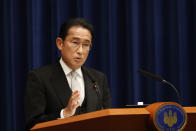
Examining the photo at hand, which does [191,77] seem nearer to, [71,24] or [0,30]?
[71,24]

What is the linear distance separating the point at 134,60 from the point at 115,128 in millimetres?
1761

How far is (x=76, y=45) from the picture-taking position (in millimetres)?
1604

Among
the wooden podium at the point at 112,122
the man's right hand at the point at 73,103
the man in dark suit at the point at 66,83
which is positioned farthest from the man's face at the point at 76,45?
the wooden podium at the point at 112,122

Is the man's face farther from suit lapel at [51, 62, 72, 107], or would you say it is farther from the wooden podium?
the wooden podium

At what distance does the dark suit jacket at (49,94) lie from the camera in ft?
4.74

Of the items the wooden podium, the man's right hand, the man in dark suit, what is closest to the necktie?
the man in dark suit

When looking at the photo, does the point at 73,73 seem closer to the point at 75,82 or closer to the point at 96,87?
the point at 75,82

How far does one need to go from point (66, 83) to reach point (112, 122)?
39.1 inches

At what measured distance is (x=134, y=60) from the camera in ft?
7.68

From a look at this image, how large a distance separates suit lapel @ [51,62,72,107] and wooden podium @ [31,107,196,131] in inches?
34.0

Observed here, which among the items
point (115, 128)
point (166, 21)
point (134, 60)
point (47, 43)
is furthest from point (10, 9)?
point (115, 128)

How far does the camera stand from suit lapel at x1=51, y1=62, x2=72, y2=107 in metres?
1.53

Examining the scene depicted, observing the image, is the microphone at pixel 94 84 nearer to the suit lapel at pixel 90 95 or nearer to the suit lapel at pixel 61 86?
the suit lapel at pixel 90 95

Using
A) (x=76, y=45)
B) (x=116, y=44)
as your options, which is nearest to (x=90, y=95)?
(x=76, y=45)
